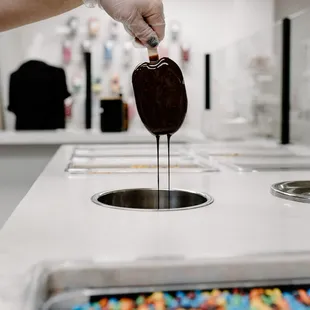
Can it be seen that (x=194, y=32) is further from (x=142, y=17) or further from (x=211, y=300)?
(x=211, y=300)

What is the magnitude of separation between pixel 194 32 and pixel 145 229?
19.0 ft

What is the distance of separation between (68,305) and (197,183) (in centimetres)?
86

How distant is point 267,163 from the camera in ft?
6.10

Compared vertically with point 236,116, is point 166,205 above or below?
below

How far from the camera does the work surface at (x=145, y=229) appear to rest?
0.70m

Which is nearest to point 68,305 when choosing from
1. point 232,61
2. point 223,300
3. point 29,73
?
point 223,300

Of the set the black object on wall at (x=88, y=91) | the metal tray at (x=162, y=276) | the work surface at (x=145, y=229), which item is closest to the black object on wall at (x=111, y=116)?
the black object on wall at (x=88, y=91)

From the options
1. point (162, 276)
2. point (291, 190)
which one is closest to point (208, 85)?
point (291, 190)

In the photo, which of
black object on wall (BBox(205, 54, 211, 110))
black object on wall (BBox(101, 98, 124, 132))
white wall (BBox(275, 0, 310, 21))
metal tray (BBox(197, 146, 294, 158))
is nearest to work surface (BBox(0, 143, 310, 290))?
metal tray (BBox(197, 146, 294, 158))

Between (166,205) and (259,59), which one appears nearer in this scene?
(166,205)

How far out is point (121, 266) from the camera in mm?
621

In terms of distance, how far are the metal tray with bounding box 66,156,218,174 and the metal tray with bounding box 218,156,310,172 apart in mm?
90

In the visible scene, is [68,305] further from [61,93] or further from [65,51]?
[65,51]

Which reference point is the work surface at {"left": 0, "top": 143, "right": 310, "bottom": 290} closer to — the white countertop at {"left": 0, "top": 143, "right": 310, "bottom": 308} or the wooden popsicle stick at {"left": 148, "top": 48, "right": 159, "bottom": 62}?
the white countertop at {"left": 0, "top": 143, "right": 310, "bottom": 308}
